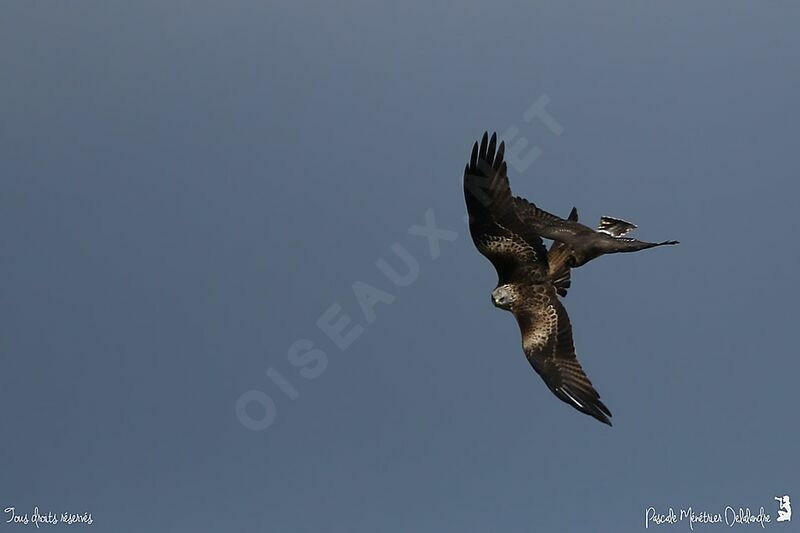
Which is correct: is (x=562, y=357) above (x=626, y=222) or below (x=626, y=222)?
below

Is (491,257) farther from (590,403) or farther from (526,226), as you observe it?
(590,403)

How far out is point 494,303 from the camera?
34.3 m

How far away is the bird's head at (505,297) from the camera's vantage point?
3425 centimetres

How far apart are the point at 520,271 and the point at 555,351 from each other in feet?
7.20

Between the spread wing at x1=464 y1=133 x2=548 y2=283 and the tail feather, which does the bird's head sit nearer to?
the spread wing at x1=464 y1=133 x2=548 y2=283

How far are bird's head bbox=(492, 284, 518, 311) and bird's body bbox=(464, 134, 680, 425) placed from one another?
23mm

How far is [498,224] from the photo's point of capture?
3434cm

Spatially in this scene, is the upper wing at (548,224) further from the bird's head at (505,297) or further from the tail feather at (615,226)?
the bird's head at (505,297)

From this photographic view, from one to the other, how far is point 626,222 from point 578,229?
1421mm

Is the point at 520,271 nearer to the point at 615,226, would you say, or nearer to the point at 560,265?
the point at 560,265

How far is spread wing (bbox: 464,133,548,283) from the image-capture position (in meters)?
33.8

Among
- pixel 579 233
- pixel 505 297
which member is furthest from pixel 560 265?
pixel 505 297

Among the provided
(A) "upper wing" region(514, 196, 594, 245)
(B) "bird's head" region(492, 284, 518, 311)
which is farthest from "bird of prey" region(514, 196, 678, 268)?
(B) "bird's head" region(492, 284, 518, 311)

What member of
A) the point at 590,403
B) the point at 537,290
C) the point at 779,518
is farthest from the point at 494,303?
the point at 779,518
